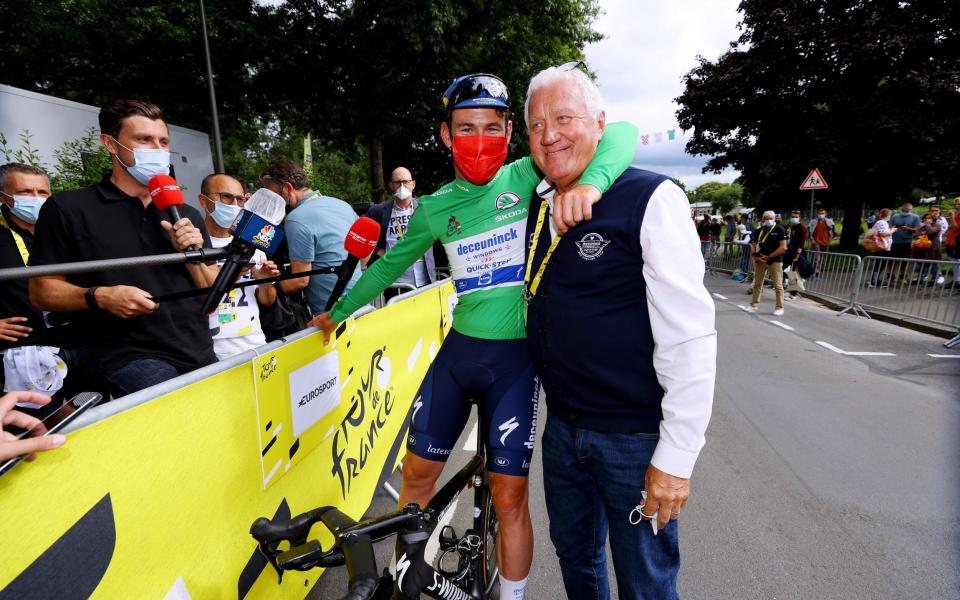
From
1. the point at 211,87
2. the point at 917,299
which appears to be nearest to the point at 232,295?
the point at 211,87

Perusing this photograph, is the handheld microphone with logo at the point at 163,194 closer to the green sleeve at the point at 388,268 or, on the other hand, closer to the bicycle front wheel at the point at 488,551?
the green sleeve at the point at 388,268

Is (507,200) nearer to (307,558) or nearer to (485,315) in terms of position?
(485,315)

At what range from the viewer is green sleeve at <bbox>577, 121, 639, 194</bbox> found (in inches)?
57.2

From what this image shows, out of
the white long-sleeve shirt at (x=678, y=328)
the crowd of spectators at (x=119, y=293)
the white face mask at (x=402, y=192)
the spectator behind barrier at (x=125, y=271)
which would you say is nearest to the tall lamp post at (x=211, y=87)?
the white face mask at (x=402, y=192)

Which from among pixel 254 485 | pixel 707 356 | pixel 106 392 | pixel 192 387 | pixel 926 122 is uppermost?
pixel 926 122

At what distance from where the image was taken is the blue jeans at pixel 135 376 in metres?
2.04

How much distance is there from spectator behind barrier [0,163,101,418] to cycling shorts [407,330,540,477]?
1.54 metres

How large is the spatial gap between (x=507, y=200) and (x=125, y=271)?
69.5 inches

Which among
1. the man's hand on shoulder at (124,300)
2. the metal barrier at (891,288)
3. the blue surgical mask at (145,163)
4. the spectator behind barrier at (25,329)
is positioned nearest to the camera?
the man's hand on shoulder at (124,300)

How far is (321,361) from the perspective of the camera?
7.21 ft

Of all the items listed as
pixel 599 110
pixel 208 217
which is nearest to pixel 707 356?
pixel 599 110

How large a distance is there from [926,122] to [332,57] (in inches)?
826

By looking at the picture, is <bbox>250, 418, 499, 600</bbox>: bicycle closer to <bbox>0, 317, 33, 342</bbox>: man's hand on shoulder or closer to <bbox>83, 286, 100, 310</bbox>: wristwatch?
<bbox>83, 286, 100, 310</bbox>: wristwatch

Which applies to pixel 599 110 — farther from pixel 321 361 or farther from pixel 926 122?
pixel 926 122
